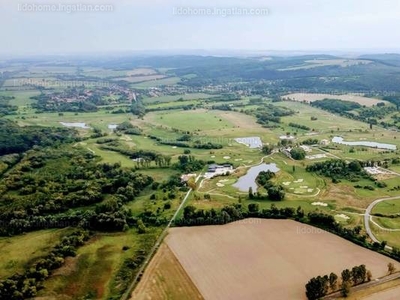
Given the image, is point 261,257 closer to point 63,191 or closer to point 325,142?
point 63,191

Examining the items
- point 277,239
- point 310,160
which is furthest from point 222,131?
point 277,239

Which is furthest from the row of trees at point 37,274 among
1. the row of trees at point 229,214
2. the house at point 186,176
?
the house at point 186,176

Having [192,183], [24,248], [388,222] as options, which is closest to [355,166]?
[388,222]

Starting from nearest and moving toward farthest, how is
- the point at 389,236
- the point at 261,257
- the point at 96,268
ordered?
the point at 96,268 < the point at 261,257 < the point at 389,236

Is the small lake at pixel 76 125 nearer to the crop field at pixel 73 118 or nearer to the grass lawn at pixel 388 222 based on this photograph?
the crop field at pixel 73 118

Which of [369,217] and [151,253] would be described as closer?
[151,253]

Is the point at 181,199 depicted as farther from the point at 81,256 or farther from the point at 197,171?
the point at 81,256
